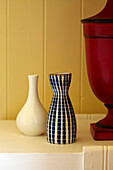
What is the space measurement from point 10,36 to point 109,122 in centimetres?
54

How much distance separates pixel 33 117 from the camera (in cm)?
107

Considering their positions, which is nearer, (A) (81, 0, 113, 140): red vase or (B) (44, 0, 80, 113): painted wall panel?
(A) (81, 0, 113, 140): red vase

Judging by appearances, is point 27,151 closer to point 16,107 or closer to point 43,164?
point 43,164

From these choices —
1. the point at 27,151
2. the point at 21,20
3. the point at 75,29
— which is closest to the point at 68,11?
the point at 75,29

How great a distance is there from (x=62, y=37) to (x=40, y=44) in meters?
0.09

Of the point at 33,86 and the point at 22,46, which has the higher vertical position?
the point at 22,46

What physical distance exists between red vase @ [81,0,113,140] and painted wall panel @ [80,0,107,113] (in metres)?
0.29

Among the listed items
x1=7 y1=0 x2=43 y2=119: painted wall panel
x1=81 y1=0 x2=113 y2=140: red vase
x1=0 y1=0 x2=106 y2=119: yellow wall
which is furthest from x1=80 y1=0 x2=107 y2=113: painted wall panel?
x1=81 y1=0 x2=113 y2=140: red vase

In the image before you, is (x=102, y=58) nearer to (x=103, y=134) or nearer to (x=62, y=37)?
(x=103, y=134)

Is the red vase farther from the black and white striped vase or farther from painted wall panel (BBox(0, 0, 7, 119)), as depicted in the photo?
painted wall panel (BBox(0, 0, 7, 119))

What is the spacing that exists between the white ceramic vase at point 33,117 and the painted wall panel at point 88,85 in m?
0.34

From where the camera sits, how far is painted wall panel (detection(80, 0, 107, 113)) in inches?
53.1

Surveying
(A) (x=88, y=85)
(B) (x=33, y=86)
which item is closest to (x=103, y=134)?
(B) (x=33, y=86)

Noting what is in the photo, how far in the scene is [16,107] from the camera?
1.38 m
